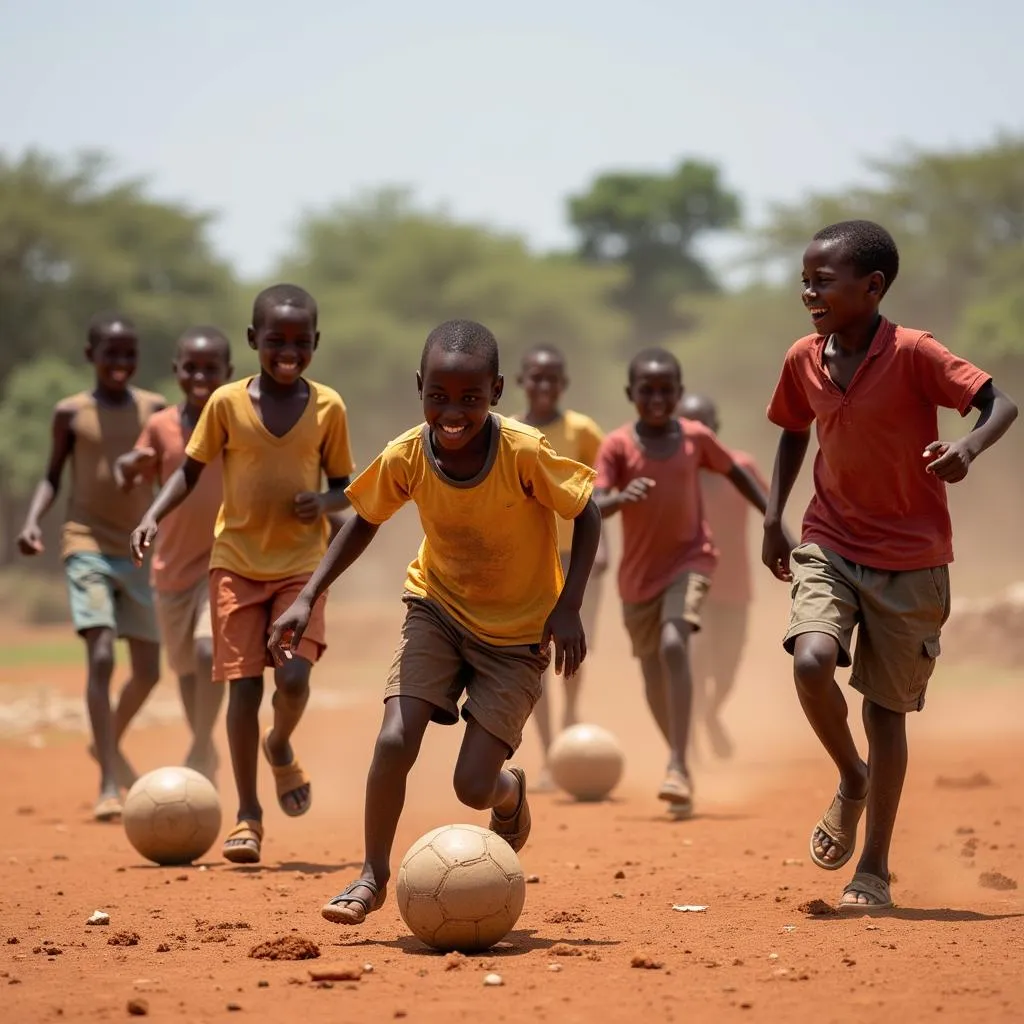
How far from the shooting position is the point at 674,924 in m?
6.05

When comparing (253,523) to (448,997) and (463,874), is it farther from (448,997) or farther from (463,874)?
(448,997)

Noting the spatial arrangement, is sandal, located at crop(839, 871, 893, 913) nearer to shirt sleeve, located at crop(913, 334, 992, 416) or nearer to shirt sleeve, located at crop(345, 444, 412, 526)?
shirt sleeve, located at crop(913, 334, 992, 416)

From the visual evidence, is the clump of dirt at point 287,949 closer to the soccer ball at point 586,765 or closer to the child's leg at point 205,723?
the child's leg at point 205,723

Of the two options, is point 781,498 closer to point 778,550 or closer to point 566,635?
point 778,550

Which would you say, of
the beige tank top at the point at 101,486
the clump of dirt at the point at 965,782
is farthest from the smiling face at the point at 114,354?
the clump of dirt at the point at 965,782

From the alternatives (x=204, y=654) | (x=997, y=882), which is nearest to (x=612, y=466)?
(x=204, y=654)

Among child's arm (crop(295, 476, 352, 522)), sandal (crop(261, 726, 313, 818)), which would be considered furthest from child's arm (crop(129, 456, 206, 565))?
sandal (crop(261, 726, 313, 818))

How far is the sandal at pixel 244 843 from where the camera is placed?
7.65m

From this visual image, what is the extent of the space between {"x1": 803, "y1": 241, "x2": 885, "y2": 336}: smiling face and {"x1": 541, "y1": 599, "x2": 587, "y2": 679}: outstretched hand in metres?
1.40

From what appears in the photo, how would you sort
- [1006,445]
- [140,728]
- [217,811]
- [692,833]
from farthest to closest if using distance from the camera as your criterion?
[1006,445] → [140,728] → [692,833] → [217,811]

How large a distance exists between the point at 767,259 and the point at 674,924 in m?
45.3

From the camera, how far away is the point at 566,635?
5918mm

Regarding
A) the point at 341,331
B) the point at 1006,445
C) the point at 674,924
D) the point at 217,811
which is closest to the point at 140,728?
the point at 217,811

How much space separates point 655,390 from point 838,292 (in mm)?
3690
